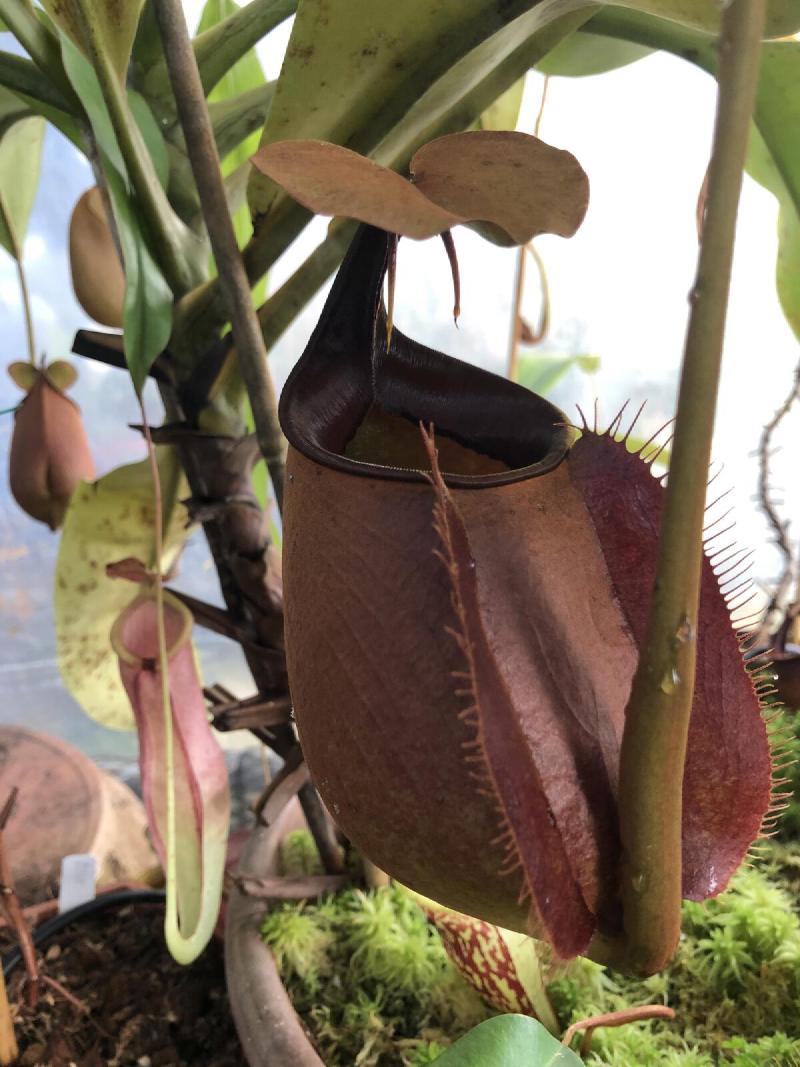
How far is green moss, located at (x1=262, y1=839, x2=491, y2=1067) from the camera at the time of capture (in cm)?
61

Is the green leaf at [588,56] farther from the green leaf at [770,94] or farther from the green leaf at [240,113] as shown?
the green leaf at [240,113]

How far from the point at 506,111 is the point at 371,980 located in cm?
82

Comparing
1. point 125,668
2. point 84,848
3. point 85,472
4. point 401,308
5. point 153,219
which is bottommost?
point 84,848

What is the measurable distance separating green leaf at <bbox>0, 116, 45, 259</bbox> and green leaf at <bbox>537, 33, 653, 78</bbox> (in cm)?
53

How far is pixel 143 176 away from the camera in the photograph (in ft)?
1.55

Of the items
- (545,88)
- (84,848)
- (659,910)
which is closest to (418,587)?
(659,910)

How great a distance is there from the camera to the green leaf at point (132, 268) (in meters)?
0.43

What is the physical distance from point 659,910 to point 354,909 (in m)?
0.56

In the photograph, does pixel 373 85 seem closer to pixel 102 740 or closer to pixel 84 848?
pixel 84 848

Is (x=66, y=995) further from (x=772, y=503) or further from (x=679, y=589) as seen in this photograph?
(x=772, y=503)

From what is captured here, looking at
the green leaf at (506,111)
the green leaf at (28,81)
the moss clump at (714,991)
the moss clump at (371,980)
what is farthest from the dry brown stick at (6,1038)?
the green leaf at (506,111)

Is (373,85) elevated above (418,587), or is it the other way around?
(373,85)

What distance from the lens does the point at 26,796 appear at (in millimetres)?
1213

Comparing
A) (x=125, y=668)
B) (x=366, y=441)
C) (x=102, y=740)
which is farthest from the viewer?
(x=102, y=740)
